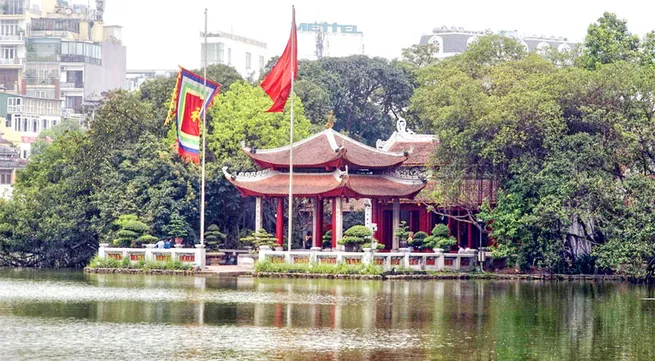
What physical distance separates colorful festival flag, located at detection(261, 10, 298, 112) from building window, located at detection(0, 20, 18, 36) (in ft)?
305

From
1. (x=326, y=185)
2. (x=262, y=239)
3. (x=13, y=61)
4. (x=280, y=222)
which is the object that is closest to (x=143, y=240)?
(x=262, y=239)

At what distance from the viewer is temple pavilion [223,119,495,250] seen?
220 ft

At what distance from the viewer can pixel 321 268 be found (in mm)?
62031

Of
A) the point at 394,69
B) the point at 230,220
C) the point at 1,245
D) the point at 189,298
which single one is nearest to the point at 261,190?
the point at 230,220

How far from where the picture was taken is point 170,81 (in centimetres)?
7812

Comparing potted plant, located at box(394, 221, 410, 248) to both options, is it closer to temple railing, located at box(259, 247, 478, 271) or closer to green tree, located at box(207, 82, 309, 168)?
temple railing, located at box(259, 247, 478, 271)

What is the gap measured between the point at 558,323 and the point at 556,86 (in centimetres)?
2112

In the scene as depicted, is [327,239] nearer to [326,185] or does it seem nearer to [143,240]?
[326,185]

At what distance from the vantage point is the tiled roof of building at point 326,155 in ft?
221

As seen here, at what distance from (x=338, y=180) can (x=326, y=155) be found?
51.4 inches

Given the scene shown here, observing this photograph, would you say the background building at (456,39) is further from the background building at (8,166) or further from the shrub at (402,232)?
the shrub at (402,232)

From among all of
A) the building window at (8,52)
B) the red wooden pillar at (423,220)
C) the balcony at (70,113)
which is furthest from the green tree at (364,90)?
the building window at (8,52)

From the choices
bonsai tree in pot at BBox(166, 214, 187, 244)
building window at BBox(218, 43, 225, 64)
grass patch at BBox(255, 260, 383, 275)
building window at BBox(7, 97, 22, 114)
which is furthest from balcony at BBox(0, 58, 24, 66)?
grass patch at BBox(255, 260, 383, 275)

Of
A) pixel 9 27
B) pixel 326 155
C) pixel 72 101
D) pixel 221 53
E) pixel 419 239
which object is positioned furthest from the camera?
pixel 221 53
